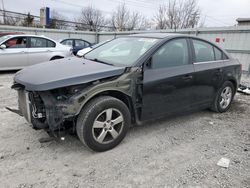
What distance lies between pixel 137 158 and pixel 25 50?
6959mm

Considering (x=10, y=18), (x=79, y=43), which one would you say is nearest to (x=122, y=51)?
(x=79, y=43)

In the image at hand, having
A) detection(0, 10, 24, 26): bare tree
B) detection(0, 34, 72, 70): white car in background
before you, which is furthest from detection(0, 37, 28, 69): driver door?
detection(0, 10, 24, 26): bare tree

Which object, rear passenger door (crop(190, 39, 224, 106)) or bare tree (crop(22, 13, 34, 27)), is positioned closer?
rear passenger door (crop(190, 39, 224, 106))

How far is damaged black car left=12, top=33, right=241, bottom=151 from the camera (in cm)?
254

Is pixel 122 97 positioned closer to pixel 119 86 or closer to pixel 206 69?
pixel 119 86

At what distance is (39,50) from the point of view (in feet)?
26.9

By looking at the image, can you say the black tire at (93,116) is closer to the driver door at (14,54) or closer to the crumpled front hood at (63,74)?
the crumpled front hood at (63,74)

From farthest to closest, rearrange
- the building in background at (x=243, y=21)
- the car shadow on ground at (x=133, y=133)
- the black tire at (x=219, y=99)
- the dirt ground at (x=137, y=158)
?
the building in background at (x=243, y=21) → the black tire at (x=219, y=99) → the car shadow on ground at (x=133, y=133) → the dirt ground at (x=137, y=158)

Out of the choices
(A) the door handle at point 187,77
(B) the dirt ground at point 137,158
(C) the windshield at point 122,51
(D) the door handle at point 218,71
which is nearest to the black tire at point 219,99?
(D) the door handle at point 218,71

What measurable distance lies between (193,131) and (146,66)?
58.4 inches

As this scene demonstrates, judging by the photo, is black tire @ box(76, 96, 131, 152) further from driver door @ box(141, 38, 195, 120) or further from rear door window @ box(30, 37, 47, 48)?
rear door window @ box(30, 37, 47, 48)

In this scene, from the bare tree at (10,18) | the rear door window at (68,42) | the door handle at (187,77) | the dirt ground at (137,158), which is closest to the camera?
the dirt ground at (137,158)

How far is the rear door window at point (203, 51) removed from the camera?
12.1 ft

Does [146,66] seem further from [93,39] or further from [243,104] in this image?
[93,39]
